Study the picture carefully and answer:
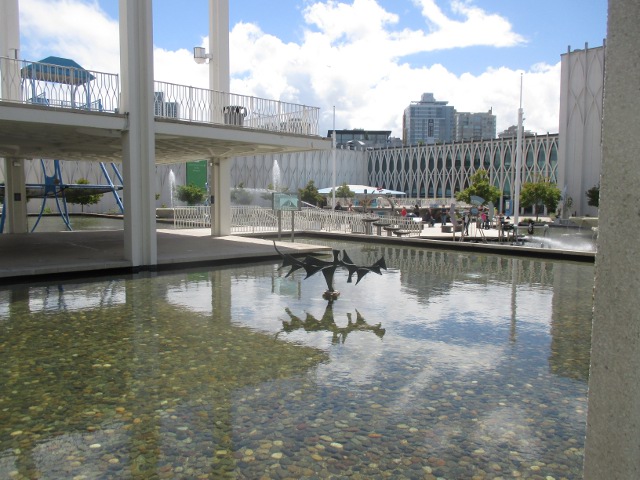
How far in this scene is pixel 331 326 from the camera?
26.2ft

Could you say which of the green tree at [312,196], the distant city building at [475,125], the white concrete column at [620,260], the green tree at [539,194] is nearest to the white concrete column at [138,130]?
the white concrete column at [620,260]

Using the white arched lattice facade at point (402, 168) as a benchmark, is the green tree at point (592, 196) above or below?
below

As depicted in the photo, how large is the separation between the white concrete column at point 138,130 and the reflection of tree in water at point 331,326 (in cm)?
640

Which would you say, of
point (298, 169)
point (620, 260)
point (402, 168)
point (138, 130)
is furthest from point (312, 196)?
point (620, 260)

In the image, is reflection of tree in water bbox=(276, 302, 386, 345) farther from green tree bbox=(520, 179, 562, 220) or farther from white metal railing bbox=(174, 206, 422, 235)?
green tree bbox=(520, 179, 562, 220)

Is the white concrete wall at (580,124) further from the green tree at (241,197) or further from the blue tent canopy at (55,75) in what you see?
the blue tent canopy at (55,75)

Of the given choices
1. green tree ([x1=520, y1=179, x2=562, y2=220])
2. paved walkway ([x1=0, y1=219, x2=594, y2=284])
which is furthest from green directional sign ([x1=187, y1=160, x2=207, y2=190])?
paved walkway ([x1=0, y1=219, x2=594, y2=284])

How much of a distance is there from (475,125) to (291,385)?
193 meters

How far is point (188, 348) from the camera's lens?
6.80 meters

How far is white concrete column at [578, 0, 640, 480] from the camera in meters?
1.84

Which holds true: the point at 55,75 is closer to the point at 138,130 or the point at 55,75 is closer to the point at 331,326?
the point at 138,130

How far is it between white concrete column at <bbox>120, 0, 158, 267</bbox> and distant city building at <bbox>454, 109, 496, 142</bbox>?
578 ft

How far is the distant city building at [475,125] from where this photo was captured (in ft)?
600

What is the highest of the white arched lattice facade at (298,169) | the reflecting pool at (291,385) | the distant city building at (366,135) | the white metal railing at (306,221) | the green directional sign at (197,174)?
the distant city building at (366,135)
